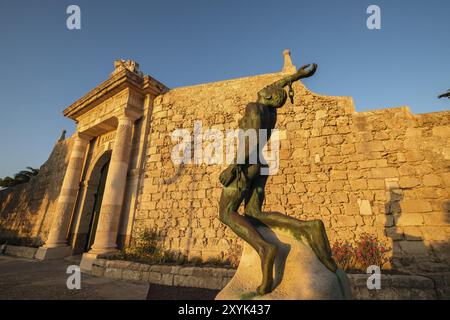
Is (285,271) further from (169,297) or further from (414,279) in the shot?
(414,279)

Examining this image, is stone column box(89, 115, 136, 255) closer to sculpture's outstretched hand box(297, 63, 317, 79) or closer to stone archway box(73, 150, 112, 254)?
stone archway box(73, 150, 112, 254)

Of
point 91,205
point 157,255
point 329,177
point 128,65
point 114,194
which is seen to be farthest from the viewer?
point 91,205

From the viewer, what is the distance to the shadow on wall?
4.34 meters

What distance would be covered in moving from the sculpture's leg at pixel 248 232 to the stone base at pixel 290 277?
0.47 ft

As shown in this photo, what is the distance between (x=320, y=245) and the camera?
6.72 feet

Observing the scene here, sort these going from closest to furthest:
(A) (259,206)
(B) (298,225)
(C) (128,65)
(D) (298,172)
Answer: (B) (298,225) → (A) (259,206) → (D) (298,172) → (C) (128,65)

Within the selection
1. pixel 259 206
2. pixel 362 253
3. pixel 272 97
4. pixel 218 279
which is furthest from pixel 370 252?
pixel 272 97

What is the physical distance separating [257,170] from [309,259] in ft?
3.24

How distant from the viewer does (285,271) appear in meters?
2.00

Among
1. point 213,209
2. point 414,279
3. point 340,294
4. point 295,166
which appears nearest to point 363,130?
point 295,166

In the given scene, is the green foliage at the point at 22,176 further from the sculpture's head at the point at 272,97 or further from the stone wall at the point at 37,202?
the sculpture's head at the point at 272,97

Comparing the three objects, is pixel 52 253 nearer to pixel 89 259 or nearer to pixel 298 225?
pixel 89 259

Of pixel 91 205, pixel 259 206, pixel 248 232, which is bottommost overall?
pixel 248 232

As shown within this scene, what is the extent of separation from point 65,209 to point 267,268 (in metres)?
9.35
